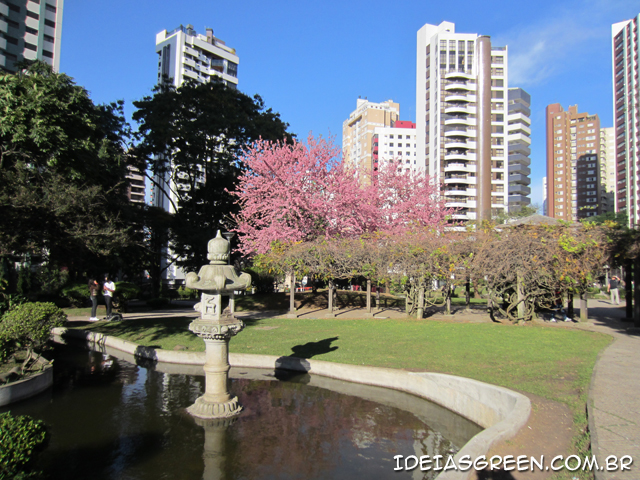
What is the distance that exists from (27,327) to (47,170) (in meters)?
7.68

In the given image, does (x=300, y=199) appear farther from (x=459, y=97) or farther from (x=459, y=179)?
(x=459, y=97)

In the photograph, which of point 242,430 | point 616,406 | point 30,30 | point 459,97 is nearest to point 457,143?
point 459,97

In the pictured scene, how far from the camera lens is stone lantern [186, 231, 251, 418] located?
7.30 metres

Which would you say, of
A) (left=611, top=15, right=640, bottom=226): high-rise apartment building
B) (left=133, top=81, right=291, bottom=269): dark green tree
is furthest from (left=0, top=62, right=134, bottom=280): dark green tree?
(left=611, top=15, right=640, bottom=226): high-rise apartment building

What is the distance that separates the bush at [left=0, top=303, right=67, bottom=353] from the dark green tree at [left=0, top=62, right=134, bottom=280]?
10.9ft

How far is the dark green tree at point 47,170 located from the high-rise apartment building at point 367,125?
103 meters

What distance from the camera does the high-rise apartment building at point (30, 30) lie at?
53406 mm

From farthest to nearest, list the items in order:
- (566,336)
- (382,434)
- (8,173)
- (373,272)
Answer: (373,272) → (566,336) → (8,173) → (382,434)

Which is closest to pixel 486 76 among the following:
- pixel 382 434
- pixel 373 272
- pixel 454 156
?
pixel 454 156

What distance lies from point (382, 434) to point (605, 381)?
4357mm

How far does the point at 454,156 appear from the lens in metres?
66.2

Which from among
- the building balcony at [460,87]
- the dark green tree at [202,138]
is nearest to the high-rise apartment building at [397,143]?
the building balcony at [460,87]

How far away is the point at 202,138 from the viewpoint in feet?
85.5

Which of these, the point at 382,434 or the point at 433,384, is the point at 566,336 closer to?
the point at 433,384
